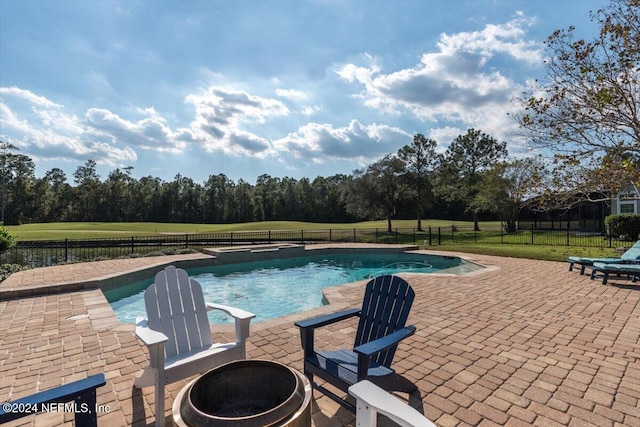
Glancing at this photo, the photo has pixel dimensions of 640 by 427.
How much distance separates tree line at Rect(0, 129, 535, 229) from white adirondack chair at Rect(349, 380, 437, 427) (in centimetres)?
2292

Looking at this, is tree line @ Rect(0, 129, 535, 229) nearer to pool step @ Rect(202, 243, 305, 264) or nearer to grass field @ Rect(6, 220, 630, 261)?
grass field @ Rect(6, 220, 630, 261)

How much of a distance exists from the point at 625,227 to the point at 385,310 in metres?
21.0

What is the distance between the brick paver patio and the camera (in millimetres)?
2576

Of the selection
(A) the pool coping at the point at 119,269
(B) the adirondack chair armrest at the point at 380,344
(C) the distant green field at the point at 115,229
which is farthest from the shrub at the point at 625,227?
(B) the adirondack chair armrest at the point at 380,344

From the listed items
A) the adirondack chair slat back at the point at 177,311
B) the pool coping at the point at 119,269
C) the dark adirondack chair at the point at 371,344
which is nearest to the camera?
the dark adirondack chair at the point at 371,344

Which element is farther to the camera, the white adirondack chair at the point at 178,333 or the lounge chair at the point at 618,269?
the lounge chair at the point at 618,269

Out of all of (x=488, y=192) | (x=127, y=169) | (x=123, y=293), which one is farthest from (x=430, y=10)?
(x=127, y=169)

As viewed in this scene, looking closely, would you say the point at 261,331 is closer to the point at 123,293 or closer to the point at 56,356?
the point at 56,356

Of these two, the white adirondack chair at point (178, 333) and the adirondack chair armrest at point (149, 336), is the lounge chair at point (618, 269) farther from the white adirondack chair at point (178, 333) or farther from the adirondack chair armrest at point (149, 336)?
the adirondack chair armrest at point (149, 336)

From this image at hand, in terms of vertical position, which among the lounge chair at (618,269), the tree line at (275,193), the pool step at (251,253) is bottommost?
the pool step at (251,253)

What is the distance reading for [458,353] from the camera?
143 inches

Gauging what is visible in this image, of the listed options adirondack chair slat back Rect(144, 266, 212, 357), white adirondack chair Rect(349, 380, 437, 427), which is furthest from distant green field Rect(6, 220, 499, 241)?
white adirondack chair Rect(349, 380, 437, 427)

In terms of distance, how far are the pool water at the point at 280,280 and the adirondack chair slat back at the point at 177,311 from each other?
12.4 ft

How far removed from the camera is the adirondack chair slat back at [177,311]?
269cm
